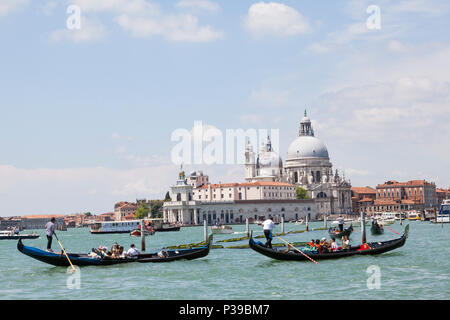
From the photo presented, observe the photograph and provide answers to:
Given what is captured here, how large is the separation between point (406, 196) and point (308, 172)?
2060 cm

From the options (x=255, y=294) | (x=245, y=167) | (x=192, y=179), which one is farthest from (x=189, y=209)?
(x=255, y=294)

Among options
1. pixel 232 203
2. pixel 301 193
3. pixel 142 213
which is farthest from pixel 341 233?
pixel 301 193

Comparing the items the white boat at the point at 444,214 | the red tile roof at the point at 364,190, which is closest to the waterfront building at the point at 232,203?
the red tile roof at the point at 364,190

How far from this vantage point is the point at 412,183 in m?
144

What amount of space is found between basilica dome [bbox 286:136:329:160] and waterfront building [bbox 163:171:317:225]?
1116 cm

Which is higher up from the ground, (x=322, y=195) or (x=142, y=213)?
(x=322, y=195)

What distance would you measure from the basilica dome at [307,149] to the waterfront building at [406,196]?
1417cm

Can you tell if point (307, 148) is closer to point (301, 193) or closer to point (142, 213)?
point (301, 193)

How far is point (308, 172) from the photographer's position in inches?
5566

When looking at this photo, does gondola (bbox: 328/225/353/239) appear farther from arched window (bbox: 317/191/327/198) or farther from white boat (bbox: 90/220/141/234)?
arched window (bbox: 317/191/327/198)

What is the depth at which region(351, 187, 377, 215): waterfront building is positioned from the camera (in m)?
145

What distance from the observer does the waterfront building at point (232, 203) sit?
367 feet

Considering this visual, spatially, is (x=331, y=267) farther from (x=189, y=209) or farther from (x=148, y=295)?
(x=189, y=209)

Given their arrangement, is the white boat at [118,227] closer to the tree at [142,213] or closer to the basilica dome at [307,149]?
the tree at [142,213]
